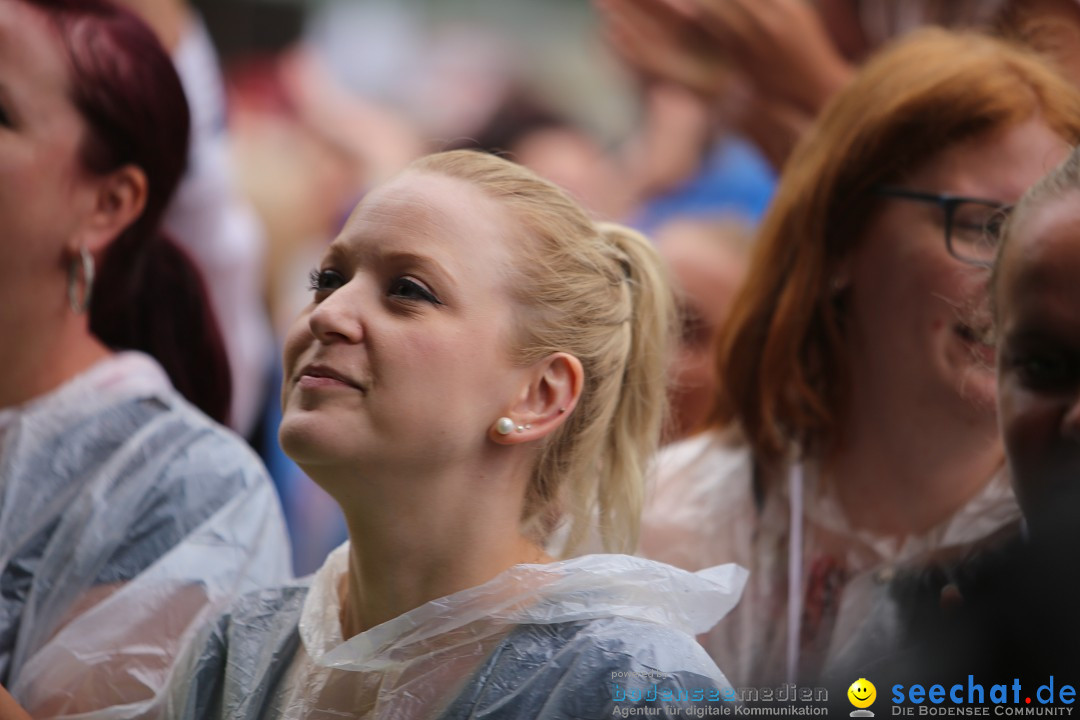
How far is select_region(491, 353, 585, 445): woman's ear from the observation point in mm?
1258

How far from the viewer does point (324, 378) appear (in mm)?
1200

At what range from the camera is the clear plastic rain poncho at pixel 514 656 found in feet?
3.67

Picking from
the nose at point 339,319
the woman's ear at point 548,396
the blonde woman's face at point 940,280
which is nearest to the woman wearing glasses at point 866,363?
the blonde woman's face at point 940,280

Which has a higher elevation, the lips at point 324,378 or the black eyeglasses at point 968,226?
the black eyeglasses at point 968,226

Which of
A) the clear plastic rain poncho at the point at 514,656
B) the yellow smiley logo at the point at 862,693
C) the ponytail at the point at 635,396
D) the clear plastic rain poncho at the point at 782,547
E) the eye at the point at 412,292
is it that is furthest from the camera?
the clear plastic rain poncho at the point at 782,547

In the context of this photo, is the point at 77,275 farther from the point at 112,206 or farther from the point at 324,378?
the point at 324,378

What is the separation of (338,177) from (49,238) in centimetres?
290

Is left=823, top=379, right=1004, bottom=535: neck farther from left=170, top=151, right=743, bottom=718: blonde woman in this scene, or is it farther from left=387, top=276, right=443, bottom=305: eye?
left=387, top=276, right=443, bottom=305: eye

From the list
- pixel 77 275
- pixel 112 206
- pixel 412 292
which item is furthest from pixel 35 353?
pixel 412 292

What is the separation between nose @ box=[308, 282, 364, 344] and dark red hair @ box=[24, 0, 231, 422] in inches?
23.2

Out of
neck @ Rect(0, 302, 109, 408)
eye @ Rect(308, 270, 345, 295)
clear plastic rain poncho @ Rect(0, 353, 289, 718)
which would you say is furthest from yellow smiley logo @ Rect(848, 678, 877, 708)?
neck @ Rect(0, 302, 109, 408)

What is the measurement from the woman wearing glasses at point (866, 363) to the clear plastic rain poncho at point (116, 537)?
1.78 ft

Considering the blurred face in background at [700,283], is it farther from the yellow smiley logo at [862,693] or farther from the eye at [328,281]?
the yellow smiley logo at [862,693]

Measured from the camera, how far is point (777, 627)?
63.0 inches
